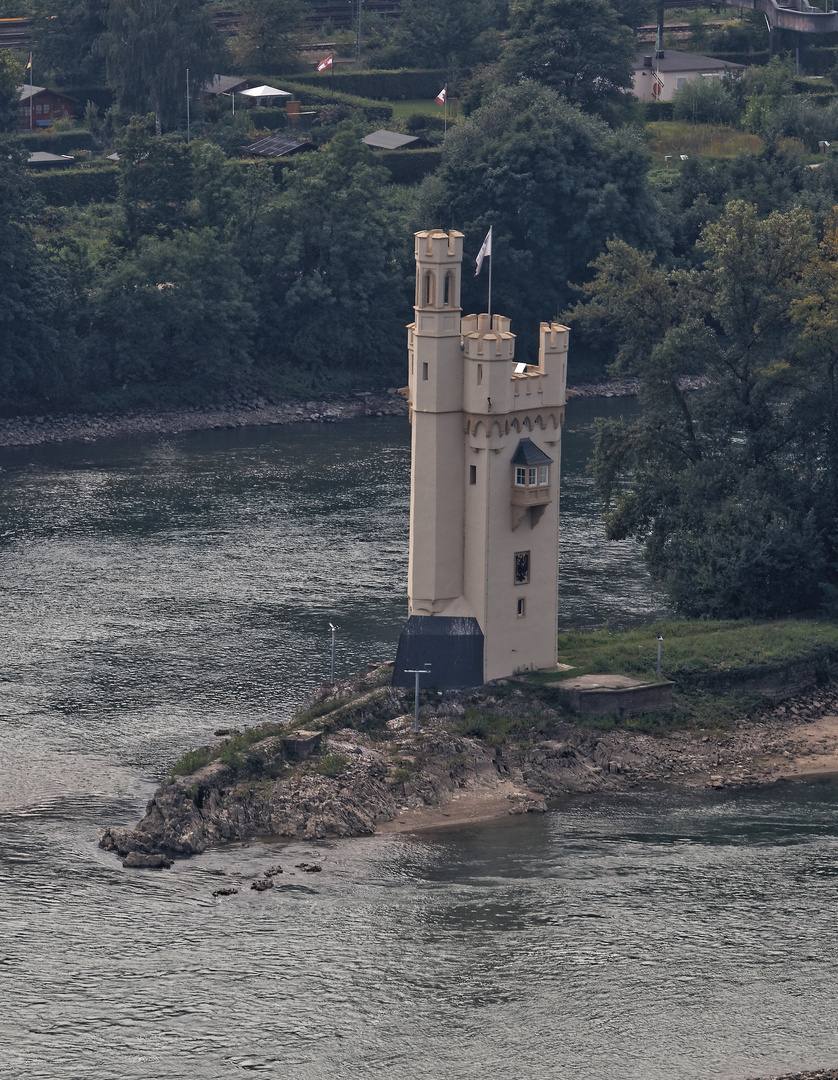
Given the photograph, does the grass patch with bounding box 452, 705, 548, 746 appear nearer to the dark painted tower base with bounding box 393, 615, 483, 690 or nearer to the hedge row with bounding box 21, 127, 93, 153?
the dark painted tower base with bounding box 393, 615, 483, 690

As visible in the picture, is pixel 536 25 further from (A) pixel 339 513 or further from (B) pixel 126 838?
(B) pixel 126 838


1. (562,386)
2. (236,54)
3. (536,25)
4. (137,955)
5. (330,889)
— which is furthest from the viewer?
(236,54)

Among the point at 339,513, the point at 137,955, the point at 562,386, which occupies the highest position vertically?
the point at 562,386

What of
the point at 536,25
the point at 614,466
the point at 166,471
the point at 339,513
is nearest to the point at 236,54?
the point at 536,25

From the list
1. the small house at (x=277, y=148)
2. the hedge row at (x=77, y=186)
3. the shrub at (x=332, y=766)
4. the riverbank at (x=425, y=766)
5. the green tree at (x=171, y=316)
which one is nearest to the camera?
the riverbank at (x=425, y=766)

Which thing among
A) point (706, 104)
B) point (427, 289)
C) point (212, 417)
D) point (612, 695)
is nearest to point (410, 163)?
point (706, 104)

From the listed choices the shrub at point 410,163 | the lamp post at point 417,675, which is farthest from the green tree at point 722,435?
the shrub at point 410,163

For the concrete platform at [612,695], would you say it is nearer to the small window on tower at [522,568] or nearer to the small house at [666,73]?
the small window on tower at [522,568]
